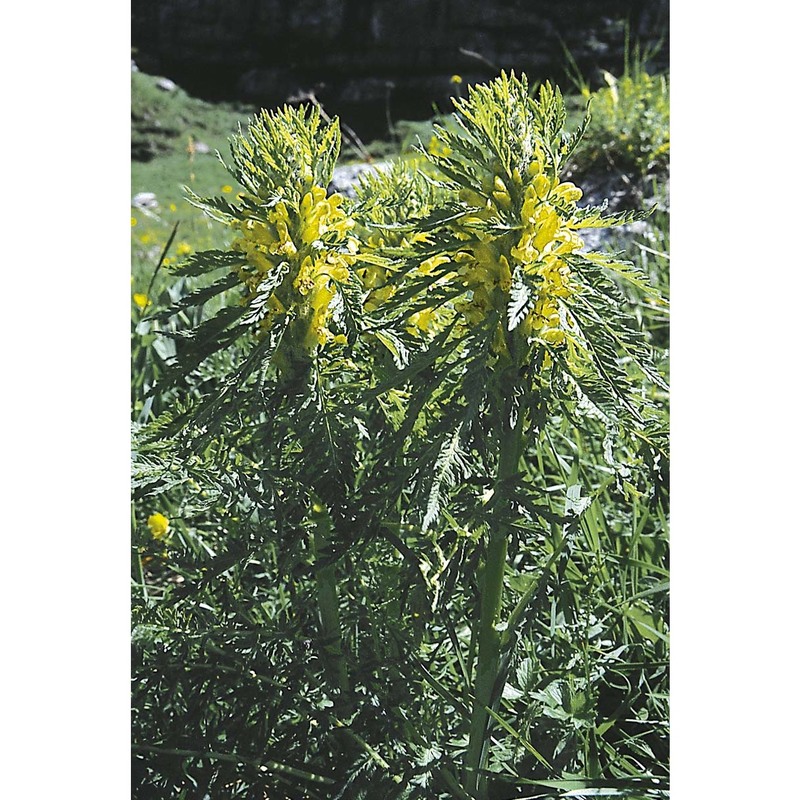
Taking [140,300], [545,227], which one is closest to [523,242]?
[545,227]

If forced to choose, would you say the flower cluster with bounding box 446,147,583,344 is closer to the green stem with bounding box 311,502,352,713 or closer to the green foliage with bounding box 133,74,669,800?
the green foliage with bounding box 133,74,669,800

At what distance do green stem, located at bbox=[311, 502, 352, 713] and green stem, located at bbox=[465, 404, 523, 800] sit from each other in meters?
0.14

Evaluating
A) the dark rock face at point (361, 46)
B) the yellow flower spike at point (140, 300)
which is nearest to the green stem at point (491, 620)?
the yellow flower spike at point (140, 300)

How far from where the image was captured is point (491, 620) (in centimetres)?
92

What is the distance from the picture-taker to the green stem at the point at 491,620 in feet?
2.77

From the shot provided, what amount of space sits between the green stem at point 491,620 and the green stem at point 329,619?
0.14 meters

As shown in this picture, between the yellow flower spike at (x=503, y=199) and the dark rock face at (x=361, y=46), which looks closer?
the yellow flower spike at (x=503, y=199)

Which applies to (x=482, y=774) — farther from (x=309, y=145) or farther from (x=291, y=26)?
(x=291, y=26)

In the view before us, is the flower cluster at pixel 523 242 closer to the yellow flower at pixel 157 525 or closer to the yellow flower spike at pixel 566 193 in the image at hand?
the yellow flower spike at pixel 566 193

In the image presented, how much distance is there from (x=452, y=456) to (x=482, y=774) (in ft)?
1.29

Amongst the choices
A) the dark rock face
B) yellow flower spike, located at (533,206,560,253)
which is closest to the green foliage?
yellow flower spike, located at (533,206,560,253)

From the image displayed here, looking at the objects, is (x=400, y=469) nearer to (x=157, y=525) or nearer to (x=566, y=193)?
(x=566, y=193)

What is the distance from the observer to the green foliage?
32.5 inches
